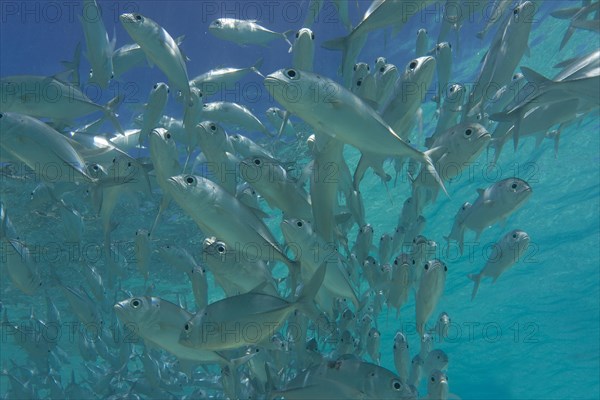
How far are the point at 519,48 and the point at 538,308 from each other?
27.0 metres

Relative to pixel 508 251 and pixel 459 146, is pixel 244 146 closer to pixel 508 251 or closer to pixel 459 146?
pixel 459 146

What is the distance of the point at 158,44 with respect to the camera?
419cm

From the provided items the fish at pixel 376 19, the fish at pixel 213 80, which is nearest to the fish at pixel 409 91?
the fish at pixel 376 19

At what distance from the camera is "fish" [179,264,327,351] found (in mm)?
3459

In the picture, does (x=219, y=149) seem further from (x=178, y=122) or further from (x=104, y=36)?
(x=178, y=122)

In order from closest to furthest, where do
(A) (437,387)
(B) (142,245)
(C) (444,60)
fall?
(C) (444,60), (B) (142,245), (A) (437,387)

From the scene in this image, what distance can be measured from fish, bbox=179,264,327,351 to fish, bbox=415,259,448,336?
1551 millimetres

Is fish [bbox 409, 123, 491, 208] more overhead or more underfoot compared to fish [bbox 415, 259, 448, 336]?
more overhead

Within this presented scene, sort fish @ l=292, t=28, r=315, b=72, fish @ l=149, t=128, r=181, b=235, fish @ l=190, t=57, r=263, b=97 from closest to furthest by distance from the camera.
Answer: fish @ l=149, t=128, r=181, b=235 < fish @ l=292, t=28, r=315, b=72 < fish @ l=190, t=57, r=263, b=97

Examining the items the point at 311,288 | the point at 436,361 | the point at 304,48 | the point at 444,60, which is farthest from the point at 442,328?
the point at 304,48

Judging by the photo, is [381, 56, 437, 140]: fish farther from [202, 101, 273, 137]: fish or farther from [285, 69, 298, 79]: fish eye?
[202, 101, 273, 137]: fish

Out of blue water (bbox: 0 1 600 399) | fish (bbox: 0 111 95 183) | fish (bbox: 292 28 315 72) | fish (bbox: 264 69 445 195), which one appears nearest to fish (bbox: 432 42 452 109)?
blue water (bbox: 0 1 600 399)

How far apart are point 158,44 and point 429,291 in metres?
3.50

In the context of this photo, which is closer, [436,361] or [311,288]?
[311,288]
